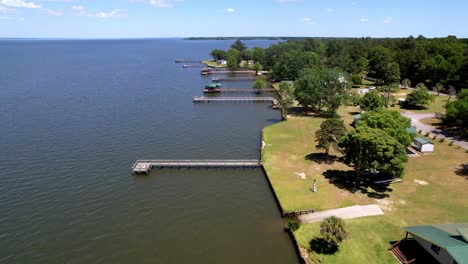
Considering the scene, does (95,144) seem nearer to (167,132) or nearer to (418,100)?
(167,132)

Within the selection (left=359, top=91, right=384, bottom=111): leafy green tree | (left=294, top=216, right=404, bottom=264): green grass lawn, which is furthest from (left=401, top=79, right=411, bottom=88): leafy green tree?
(left=294, top=216, right=404, bottom=264): green grass lawn

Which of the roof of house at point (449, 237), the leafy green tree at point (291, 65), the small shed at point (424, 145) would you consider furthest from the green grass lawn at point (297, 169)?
the leafy green tree at point (291, 65)

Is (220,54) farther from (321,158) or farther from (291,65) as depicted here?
(321,158)

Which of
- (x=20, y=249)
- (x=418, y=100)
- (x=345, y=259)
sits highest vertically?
(x=418, y=100)

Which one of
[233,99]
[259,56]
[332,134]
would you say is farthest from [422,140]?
[259,56]

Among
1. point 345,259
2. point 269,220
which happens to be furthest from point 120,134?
point 345,259

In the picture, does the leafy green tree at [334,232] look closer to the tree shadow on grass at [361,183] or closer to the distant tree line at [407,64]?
the tree shadow on grass at [361,183]

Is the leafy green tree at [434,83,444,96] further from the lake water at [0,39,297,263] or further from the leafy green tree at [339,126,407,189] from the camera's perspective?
the leafy green tree at [339,126,407,189]
